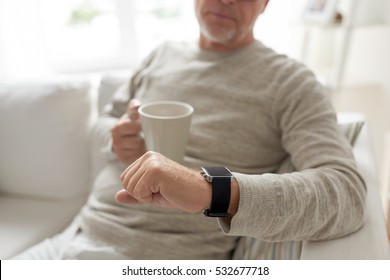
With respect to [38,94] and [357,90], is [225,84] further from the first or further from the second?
[357,90]

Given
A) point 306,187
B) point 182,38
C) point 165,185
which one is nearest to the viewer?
point 165,185

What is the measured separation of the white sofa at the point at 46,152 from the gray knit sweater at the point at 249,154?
26 cm

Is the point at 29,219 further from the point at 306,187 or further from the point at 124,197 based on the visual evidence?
the point at 306,187

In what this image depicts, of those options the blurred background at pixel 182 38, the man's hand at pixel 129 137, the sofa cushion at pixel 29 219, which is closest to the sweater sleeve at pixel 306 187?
the man's hand at pixel 129 137

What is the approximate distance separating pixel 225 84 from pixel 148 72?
269 millimetres

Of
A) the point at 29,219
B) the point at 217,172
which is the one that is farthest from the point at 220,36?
the point at 29,219

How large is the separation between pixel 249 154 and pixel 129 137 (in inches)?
11.5

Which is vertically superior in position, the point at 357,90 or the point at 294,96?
the point at 294,96

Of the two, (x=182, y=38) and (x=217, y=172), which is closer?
(x=217, y=172)

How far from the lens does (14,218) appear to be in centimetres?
133

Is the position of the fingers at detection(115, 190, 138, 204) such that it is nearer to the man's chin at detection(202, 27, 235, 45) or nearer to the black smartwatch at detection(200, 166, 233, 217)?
the black smartwatch at detection(200, 166, 233, 217)

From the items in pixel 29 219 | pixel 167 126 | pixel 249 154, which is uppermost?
pixel 167 126

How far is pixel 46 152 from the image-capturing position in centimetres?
139
